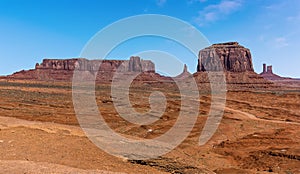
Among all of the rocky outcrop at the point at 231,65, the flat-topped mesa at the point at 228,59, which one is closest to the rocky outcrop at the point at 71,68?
the flat-topped mesa at the point at 228,59

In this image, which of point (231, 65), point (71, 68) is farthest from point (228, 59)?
point (71, 68)

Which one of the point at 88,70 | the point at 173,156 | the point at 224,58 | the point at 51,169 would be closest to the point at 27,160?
the point at 51,169

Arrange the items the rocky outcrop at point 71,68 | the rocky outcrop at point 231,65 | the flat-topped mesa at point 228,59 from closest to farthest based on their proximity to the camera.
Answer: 1. the rocky outcrop at point 231,65
2. the flat-topped mesa at point 228,59
3. the rocky outcrop at point 71,68

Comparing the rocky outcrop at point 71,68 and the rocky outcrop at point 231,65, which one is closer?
the rocky outcrop at point 231,65

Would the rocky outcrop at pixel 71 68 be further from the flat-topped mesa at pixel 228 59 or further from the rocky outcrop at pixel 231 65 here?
the rocky outcrop at pixel 231 65

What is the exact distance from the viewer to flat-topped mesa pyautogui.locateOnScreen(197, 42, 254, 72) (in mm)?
137250

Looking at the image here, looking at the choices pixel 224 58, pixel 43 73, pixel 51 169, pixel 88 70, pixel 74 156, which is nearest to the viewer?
pixel 51 169

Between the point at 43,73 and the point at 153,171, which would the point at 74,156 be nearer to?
the point at 153,171

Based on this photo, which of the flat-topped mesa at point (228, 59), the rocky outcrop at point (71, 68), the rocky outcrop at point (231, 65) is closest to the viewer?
the rocky outcrop at point (231, 65)

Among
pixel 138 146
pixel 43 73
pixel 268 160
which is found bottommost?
pixel 268 160

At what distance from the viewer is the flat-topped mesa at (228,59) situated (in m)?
137

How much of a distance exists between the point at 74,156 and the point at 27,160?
168cm

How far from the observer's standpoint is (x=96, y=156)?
1121 centimetres

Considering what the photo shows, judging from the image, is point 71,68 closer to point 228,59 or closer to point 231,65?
point 228,59
